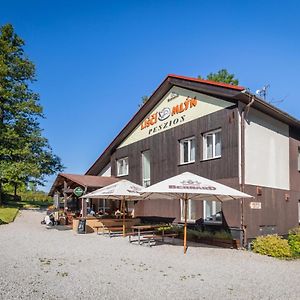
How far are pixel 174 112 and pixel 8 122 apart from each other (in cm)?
1728

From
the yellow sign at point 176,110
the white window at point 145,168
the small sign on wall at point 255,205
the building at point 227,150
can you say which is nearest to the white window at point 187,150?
the building at point 227,150

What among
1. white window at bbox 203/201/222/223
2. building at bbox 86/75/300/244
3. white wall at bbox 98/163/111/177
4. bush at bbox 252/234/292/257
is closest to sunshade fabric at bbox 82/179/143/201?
Answer: building at bbox 86/75/300/244

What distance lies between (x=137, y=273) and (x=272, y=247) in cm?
606

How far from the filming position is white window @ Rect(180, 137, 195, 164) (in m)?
Result: 17.5

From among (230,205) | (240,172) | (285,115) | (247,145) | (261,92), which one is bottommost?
(230,205)

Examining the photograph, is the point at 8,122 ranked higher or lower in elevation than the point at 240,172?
higher

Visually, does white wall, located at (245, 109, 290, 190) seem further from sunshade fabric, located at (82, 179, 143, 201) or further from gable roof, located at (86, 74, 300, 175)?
sunshade fabric, located at (82, 179, 143, 201)

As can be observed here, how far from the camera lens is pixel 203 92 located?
16.9 m

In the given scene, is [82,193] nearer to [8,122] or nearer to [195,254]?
[195,254]

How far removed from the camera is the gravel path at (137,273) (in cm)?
702

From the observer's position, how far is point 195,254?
11984 millimetres

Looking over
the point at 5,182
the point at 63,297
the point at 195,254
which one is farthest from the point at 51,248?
the point at 5,182

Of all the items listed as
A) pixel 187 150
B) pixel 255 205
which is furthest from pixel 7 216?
pixel 255 205

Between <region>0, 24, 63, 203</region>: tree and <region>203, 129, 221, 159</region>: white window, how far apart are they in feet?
50.9
